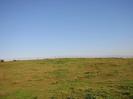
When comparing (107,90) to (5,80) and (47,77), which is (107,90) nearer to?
(47,77)

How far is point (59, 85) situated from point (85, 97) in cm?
403

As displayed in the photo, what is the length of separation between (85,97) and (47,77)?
7901 mm

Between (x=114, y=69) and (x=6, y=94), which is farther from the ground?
(x=114, y=69)

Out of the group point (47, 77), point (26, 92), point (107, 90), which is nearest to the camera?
point (107, 90)

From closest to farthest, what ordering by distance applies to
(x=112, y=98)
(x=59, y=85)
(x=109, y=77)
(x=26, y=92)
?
(x=112, y=98) → (x=26, y=92) → (x=59, y=85) → (x=109, y=77)

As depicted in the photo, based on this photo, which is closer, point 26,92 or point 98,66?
point 26,92

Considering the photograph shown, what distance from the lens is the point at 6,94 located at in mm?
16031

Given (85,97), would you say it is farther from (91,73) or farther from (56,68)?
(56,68)

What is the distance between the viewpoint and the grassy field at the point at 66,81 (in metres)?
14.5

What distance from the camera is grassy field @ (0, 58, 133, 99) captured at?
1445 cm

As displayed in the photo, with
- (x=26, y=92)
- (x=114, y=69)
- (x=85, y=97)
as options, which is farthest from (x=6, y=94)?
(x=114, y=69)

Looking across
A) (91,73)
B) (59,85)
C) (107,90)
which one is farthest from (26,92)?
(91,73)

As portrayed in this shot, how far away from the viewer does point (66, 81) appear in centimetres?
1844

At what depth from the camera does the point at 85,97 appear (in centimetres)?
1362
